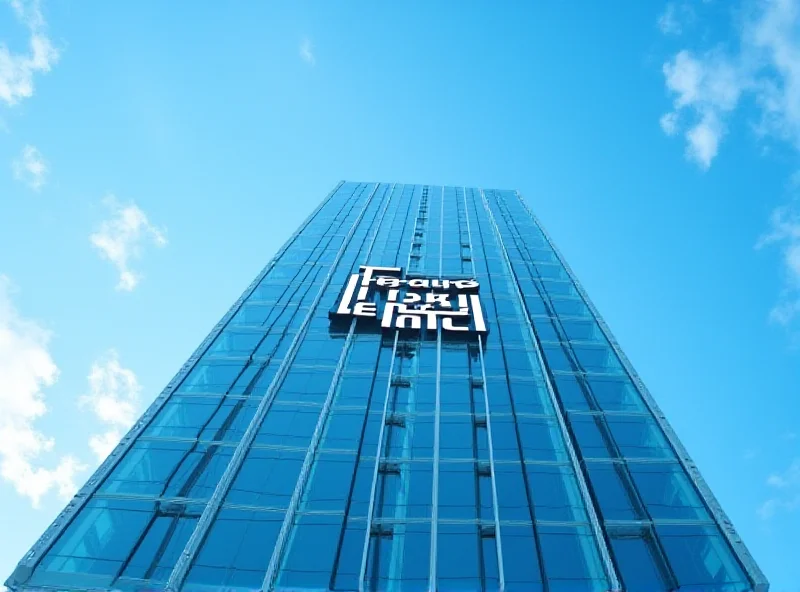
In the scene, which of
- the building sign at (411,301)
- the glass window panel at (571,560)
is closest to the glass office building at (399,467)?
the glass window panel at (571,560)

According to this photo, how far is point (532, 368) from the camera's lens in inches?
1309

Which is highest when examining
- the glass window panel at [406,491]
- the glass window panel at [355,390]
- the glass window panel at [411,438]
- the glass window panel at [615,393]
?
the glass window panel at [615,393]

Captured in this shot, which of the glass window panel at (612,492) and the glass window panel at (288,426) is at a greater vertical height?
the glass window panel at (288,426)

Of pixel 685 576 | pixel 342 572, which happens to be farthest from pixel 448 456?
pixel 685 576

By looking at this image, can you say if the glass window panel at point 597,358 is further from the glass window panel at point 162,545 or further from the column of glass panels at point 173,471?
the glass window panel at point 162,545

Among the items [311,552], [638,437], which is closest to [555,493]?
[638,437]

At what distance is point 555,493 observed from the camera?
2494cm

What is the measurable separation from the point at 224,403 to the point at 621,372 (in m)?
19.7

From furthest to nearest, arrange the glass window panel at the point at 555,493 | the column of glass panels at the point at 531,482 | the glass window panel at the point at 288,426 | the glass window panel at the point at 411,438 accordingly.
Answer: the glass window panel at the point at 288,426
the glass window panel at the point at 411,438
the glass window panel at the point at 555,493
the column of glass panels at the point at 531,482

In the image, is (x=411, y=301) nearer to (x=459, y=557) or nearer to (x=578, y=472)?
(x=578, y=472)

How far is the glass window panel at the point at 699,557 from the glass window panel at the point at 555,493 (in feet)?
9.64

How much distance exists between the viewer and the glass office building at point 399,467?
2136cm

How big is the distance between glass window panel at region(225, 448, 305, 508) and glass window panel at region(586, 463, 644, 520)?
37.8ft

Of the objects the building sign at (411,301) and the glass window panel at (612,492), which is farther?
the building sign at (411,301)
